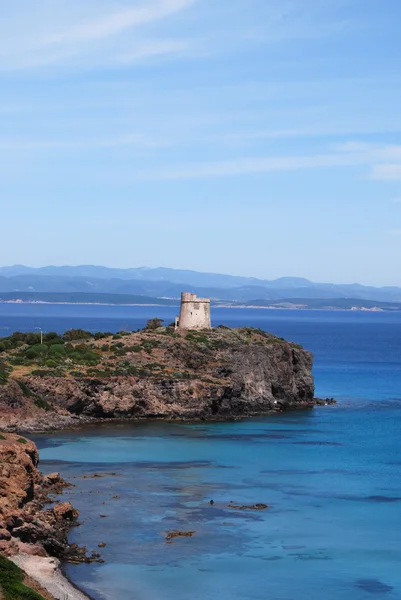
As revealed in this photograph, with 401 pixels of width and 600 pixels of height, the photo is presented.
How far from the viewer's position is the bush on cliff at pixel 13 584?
2925cm

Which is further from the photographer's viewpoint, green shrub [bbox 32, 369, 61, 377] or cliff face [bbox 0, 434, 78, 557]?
green shrub [bbox 32, 369, 61, 377]

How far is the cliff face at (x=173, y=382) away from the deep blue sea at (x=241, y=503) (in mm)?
3725

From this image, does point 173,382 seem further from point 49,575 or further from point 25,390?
point 49,575

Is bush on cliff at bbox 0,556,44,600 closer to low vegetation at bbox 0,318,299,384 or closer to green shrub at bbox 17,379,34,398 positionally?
green shrub at bbox 17,379,34,398

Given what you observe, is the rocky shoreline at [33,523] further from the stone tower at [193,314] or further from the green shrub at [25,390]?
the stone tower at [193,314]

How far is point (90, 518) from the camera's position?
4300cm

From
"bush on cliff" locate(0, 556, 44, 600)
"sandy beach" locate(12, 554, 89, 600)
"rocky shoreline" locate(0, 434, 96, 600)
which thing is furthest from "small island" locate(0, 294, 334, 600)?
"bush on cliff" locate(0, 556, 44, 600)

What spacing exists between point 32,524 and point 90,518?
6284 millimetres

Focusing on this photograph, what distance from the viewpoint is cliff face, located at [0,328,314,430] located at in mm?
74312

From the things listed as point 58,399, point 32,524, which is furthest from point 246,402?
point 32,524

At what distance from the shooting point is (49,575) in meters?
33.7

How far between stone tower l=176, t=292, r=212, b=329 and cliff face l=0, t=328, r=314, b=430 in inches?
74.7

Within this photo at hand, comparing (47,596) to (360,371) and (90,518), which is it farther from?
(360,371)

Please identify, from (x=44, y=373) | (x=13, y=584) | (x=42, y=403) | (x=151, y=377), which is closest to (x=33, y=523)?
(x=13, y=584)
